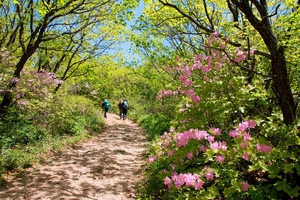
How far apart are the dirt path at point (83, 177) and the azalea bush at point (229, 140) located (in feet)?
8.56

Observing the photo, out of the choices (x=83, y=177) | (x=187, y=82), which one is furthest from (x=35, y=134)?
(x=187, y=82)

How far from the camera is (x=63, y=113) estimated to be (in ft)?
34.0

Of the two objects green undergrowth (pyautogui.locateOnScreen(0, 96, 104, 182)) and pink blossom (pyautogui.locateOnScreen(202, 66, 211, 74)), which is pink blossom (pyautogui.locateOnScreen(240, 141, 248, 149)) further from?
green undergrowth (pyautogui.locateOnScreen(0, 96, 104, 182))

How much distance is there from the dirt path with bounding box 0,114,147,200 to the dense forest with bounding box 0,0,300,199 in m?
0.54

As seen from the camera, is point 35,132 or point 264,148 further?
point 35,132

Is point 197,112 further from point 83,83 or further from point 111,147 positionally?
point 83,83

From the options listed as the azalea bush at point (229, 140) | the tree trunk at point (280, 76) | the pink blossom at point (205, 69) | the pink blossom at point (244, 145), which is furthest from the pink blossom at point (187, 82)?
the pink blossom at point (244, 145)

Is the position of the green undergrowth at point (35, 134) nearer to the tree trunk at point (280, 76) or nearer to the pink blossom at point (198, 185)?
the pink blossom at point (198, 185)

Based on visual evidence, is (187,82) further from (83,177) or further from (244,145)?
(83,177)

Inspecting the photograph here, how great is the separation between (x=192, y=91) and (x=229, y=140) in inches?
34.1

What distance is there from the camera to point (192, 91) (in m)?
3.61

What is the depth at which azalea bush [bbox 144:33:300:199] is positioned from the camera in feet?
8.47

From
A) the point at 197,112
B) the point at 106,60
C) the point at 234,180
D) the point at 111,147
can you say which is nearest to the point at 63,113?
the point at 111,147

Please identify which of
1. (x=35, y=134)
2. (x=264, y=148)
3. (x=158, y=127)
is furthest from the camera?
(x=158, y=127)
